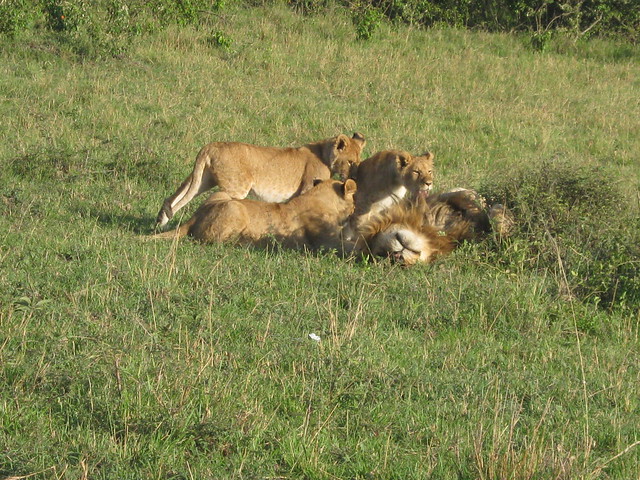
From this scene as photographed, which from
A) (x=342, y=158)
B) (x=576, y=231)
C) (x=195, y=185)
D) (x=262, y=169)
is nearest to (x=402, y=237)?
(x=576, y=231)

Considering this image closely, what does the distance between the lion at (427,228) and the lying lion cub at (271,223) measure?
43 centimetres

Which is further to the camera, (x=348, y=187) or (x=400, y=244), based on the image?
(x=348, y=187)

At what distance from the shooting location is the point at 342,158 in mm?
10367

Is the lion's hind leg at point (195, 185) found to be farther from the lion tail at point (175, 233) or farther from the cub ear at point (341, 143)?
the cub ear at point (341, 143)

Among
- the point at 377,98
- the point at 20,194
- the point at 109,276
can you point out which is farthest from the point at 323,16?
the point at 109,276

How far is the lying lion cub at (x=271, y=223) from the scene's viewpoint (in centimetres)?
817

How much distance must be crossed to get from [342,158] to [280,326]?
4.59 metres

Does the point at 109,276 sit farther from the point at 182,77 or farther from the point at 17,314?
the point at 182,77

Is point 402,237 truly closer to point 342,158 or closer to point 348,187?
point 348,187

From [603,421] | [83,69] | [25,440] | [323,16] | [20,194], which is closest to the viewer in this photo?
[25,440]

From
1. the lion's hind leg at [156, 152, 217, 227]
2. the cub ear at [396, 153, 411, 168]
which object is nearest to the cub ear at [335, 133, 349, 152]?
the cub ear at [396, 153, 411, 168]

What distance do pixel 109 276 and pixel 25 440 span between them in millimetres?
2383

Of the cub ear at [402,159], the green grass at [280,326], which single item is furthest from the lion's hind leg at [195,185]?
the cub ear at [402,159]

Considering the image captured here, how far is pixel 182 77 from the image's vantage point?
15172mm
